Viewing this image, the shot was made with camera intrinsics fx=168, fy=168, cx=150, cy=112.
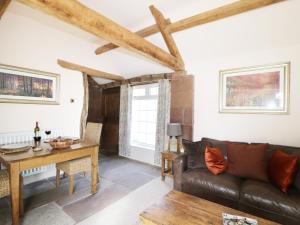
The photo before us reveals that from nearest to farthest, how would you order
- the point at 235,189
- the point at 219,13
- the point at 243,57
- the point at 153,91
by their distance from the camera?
the point at 235,189
the point at 219,13
the point at 243,57
the point at 153,91

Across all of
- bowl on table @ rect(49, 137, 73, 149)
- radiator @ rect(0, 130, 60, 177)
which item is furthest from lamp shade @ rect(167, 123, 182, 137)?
radiator @ rect(0, 130, 60, 177)

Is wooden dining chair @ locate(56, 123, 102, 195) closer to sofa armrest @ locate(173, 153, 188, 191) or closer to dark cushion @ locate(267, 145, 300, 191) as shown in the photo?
sofa armrest @ locate(173, 153, 188, 191)

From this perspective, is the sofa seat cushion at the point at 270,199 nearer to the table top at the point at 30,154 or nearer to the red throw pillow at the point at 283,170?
the red throw pillow at the point at 283,170

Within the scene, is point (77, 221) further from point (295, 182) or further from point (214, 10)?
point (214, 10)

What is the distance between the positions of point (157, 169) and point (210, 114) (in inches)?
66.4

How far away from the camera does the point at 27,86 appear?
115 inches

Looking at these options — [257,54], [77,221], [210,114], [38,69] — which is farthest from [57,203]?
[257,54]

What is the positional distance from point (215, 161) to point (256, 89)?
1.42 metres

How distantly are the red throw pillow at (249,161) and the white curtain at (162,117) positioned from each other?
163 cm

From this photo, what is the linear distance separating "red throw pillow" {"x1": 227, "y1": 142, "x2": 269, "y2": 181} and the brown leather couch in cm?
8

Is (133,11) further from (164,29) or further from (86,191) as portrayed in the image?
(86,191)

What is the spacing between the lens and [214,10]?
236cm

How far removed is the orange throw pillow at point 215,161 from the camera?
7.69 ft

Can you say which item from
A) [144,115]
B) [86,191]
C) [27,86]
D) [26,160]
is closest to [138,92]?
[144,115]
